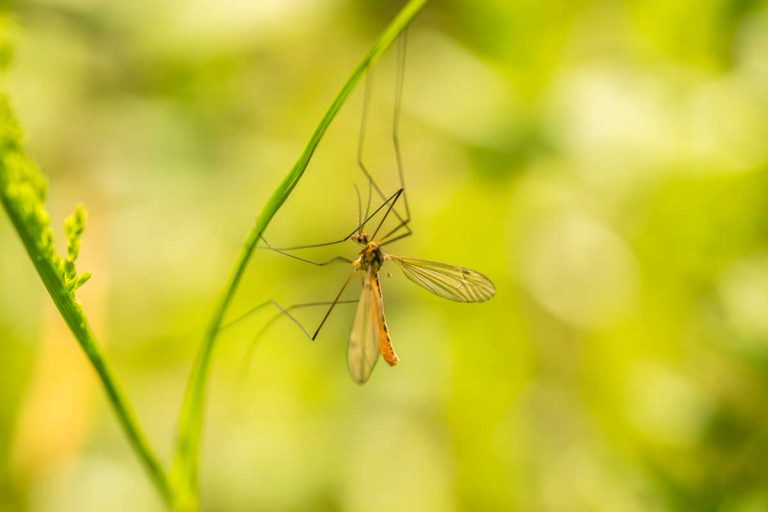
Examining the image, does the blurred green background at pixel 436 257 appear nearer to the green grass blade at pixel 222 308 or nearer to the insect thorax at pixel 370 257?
the insect thorax at pixel 370 257

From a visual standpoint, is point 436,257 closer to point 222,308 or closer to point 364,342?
point 364,342

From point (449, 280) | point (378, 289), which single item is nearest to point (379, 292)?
point (378, 289)

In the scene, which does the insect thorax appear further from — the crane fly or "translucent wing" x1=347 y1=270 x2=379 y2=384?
"translucent wing" x1=347 y1=270 x2=379 y2=384

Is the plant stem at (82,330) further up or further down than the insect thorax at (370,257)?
further down

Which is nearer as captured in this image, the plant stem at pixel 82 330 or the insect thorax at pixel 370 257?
the plant stem at pixel 82 330

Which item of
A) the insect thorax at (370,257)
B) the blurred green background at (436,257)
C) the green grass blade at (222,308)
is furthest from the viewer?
the blurred green background at (436,257)

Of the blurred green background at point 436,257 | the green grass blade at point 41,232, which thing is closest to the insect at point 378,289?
the blurred green background at point 436,257

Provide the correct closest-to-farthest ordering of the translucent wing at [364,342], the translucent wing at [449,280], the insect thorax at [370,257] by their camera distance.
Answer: the translucent wing at [364,342], the translucent wing at [449,280], the insect thorax at [370,257]
